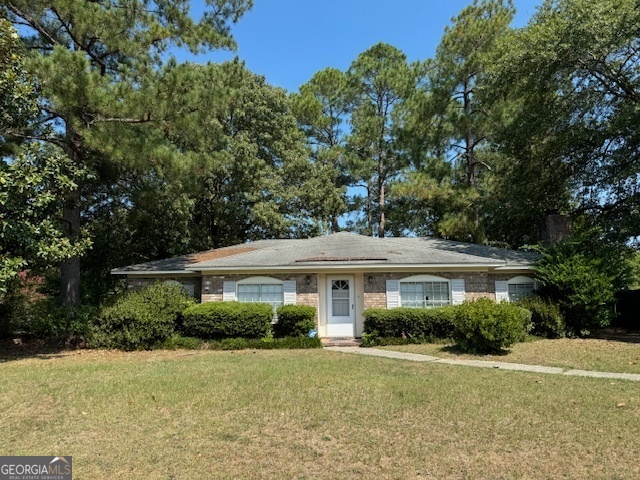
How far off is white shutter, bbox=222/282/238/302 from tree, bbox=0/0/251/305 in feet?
14.9

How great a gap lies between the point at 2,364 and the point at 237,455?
9484 millimetres

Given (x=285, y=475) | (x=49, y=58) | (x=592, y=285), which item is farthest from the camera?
(x=592, y=285)

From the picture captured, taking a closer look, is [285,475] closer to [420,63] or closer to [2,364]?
[2,364]

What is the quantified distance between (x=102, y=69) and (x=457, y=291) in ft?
44.6

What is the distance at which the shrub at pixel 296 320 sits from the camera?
13062mm

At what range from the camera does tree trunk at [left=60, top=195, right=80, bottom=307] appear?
14.0m

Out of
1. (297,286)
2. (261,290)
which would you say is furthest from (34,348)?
(297,286)

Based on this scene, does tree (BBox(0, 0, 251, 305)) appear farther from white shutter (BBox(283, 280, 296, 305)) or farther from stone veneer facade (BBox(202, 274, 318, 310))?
white shutter (BBox(283, 280, 296, 305))

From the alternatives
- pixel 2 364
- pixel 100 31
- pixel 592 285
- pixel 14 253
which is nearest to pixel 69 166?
pixel 14 253

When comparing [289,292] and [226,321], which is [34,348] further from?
[289,292]

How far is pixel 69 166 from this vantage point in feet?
38.6

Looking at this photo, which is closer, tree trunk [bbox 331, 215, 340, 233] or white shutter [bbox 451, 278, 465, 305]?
white shutter [bbox 451, 278, 465, 305]

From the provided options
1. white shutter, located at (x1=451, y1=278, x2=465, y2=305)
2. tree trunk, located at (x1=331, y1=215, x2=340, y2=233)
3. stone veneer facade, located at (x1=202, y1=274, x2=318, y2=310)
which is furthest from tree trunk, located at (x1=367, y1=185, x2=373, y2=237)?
stone veneer facade, located at (x1=202, y1=274, x2=318, y2=310)

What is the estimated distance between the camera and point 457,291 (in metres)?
14.1
